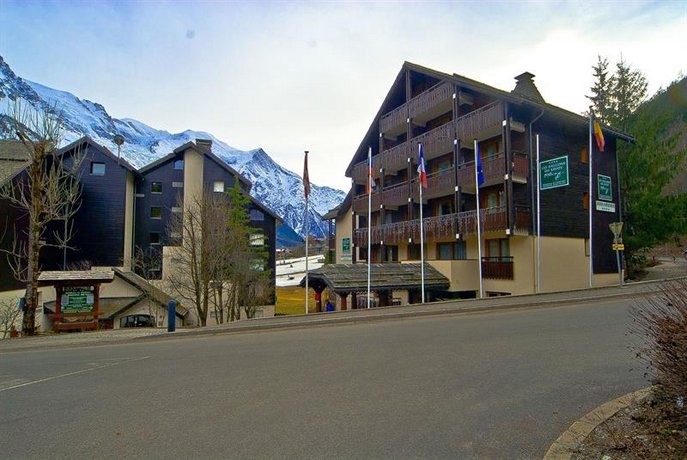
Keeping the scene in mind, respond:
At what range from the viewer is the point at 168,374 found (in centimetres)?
744

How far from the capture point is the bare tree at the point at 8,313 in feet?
62.6

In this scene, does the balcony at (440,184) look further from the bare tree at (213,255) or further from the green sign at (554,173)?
the bare tree at (213,255)

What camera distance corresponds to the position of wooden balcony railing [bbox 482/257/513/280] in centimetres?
2233

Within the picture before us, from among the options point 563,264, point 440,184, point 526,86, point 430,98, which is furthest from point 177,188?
point 563,264

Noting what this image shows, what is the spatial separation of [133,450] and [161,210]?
3762 centimetres

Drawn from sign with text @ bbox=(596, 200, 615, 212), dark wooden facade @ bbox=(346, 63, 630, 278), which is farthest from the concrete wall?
sign with text @ bbox=(596, 200, 615, 212)

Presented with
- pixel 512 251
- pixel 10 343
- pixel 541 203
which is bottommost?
pixel 10 343

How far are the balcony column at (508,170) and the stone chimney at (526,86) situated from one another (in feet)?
24.2

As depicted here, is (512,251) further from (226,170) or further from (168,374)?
(226,170)

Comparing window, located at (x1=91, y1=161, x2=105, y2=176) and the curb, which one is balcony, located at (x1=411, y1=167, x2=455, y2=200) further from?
window, located at (x1=91, y1=161, x2=105, y2=176)

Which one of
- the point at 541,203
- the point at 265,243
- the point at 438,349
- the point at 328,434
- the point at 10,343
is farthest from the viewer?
the point at 265,243

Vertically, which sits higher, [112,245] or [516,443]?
[112,245]

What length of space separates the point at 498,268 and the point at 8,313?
24.7 metres

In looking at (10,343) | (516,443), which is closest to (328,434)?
(516,443)
